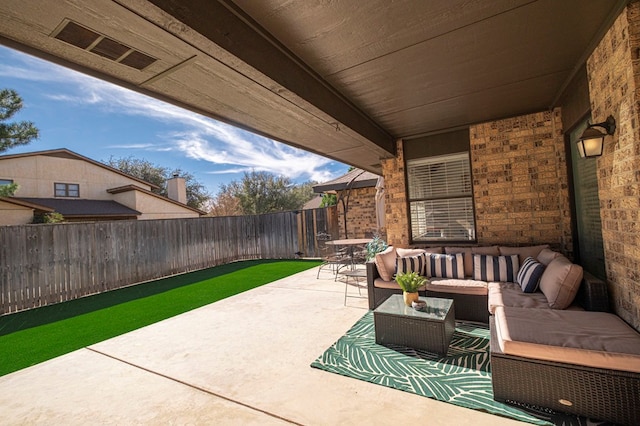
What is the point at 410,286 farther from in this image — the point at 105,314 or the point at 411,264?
the point at 105,314

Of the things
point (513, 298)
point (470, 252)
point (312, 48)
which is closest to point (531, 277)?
point (513, 298)

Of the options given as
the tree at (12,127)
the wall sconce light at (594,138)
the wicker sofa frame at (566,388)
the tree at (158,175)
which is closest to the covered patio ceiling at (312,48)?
the wall sconce light at (594,138)

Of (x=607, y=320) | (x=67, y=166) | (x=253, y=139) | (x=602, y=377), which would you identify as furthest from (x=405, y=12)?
(x=253, y=139)

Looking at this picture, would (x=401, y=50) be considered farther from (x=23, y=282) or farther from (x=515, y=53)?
(x=23, y=282)

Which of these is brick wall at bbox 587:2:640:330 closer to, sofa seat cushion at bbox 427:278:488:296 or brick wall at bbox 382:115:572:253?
sofa seat cushion at bbox 427:278:488:296

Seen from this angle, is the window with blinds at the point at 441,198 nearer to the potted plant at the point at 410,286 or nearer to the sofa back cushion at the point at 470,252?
the sofa back cushion at the point at 470,252

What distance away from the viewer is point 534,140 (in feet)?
14.2

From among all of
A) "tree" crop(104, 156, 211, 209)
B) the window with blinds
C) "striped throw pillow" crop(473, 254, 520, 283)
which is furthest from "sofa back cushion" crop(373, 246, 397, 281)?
"tree" crop(104, 156, 211, 209)

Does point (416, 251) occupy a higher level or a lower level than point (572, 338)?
higher

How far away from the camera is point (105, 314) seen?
4.82 metres

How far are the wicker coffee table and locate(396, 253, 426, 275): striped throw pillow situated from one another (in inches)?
38.1

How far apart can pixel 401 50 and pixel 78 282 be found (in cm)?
761

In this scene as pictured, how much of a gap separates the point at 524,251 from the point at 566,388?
2.48m

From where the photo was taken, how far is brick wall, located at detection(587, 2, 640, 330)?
2041 millimetres
